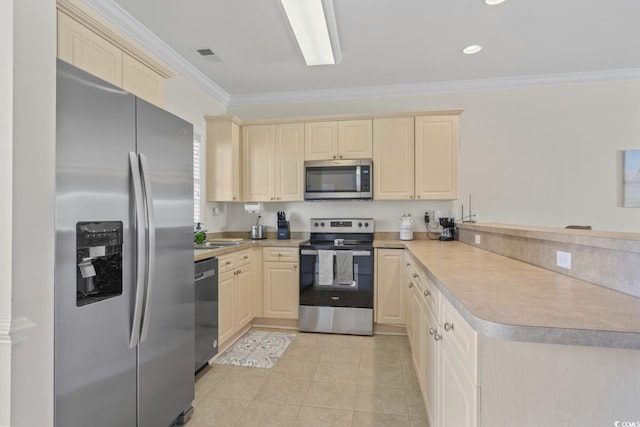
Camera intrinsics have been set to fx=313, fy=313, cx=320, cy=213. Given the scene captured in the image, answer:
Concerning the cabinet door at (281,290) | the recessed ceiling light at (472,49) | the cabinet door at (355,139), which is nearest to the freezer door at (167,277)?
the cabinet door at (281,290)

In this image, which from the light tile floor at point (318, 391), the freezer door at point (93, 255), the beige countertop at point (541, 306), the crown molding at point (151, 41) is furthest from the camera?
the crown molding at point (151, 41)

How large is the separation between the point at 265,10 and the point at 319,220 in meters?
2.28

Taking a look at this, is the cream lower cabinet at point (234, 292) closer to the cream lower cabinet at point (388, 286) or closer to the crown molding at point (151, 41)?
the cream lower cabinet at point (388, 286)

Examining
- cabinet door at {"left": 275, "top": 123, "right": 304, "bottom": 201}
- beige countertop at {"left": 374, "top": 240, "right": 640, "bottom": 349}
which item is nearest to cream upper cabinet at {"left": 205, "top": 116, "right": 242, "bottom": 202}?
cabinet door at {"left": 275, "top": 123, "right": 304, "bottom": 201}

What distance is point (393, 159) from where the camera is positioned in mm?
3564

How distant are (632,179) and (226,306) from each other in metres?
4.46

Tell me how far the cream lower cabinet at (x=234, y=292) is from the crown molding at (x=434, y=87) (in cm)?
206

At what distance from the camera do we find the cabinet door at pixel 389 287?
3246 mm

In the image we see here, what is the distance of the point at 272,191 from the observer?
12.5 ft

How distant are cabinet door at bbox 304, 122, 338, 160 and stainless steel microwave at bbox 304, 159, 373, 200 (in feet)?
0.30

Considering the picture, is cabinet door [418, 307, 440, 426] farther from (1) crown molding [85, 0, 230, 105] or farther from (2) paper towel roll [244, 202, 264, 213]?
(1) crown molding [85, 0, 230, 105]

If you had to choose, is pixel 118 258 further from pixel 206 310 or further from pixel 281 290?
pixel 281 290

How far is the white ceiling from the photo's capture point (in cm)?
235

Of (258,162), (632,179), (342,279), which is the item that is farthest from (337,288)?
(632,179)
